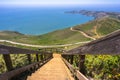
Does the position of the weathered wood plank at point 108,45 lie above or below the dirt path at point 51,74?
above

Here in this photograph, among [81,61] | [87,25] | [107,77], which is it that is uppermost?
[87,25]

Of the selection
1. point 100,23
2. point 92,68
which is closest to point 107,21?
point 100,23

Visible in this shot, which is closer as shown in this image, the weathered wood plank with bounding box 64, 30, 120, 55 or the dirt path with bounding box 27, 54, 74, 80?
the weathered wood plank with bounding box 64, 30, 120, 55

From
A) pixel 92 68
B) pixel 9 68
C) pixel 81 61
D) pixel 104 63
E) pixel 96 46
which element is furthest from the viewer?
pixel 92 68

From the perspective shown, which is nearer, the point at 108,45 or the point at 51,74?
the point at 108,45

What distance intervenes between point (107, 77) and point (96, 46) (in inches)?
93.5

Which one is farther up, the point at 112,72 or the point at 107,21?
the point at 107,21

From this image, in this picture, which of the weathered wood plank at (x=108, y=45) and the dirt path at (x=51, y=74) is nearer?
the weathered wood plank at (x=108, y=45)

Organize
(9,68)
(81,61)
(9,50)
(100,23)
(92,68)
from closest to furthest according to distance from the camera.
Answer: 1. (9,50)
2. (9,68)
3. (81,61)
4. (92,68)
5. (100,23)

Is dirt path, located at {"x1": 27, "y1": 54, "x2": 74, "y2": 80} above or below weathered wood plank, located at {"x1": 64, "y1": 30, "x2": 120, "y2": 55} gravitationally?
below

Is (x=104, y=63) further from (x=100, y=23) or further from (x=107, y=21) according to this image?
(x=107, y=21)

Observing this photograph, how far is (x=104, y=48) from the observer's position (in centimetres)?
212

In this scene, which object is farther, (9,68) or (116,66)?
(116,66)

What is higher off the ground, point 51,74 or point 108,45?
point 108,45
